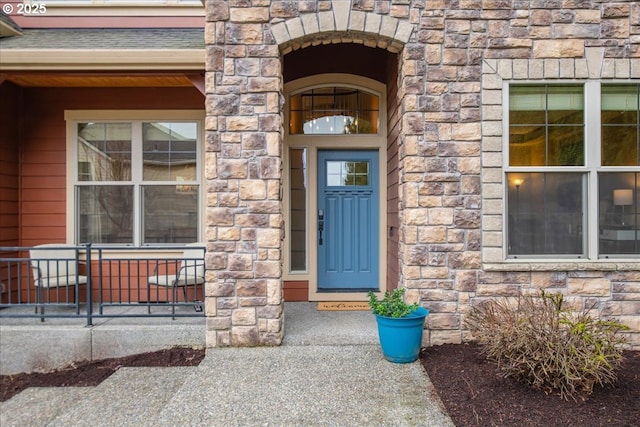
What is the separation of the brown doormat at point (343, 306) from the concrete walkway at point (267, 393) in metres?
0.74

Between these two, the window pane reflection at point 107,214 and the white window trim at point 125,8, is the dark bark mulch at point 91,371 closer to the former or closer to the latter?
the window pane reflection at point 107,214

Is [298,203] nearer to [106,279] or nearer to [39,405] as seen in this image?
[106,279]

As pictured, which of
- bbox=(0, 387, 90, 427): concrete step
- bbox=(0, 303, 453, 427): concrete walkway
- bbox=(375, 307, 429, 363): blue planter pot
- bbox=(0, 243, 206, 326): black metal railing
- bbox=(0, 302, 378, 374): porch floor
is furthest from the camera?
bbox=(0, 243, 206, 326): black metal railing

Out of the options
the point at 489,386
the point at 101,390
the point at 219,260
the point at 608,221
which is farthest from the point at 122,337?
the point at 608,221

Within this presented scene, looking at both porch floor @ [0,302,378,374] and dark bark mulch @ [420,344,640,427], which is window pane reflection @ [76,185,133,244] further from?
dark bark mulch @ [420,344,640,427]

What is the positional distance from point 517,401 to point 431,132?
2.26 meters

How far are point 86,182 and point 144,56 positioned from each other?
196 cm

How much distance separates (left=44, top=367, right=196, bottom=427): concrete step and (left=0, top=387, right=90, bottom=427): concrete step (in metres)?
0.15

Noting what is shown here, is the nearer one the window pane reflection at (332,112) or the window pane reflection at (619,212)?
the window pane reflection at (619,212)

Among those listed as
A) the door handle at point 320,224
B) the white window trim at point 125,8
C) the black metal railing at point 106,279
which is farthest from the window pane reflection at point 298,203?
the white window trim at point 125,8

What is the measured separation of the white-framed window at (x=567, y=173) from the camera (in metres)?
3.71

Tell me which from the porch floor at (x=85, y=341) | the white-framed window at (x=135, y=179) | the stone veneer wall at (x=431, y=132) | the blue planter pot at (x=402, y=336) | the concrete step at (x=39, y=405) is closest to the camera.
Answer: the concrete step at (x=39, y=405)

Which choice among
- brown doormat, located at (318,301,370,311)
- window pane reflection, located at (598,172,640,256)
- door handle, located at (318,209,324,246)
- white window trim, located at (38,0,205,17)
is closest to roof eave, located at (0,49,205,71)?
white window trim, located at (38,0,205,17)

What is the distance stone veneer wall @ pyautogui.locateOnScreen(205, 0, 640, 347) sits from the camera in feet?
12.0
